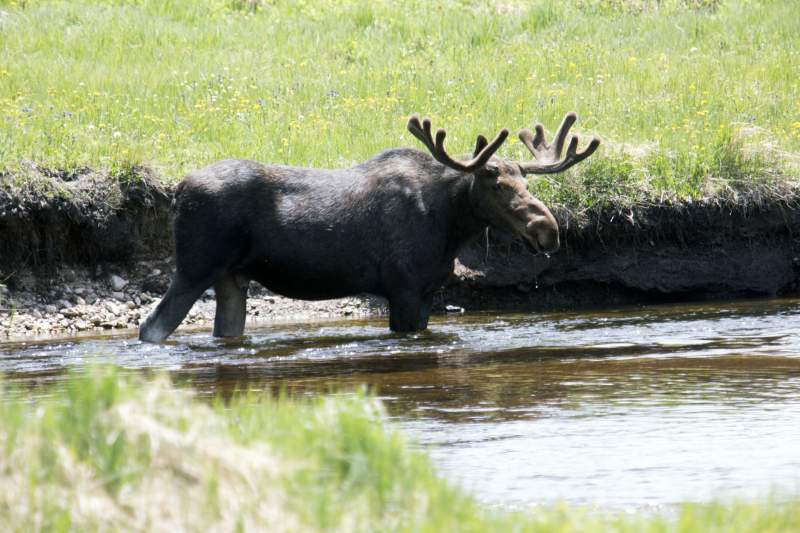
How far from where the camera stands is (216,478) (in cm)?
346

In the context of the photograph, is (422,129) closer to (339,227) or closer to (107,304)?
(339,227)

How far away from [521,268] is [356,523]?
28.6ft

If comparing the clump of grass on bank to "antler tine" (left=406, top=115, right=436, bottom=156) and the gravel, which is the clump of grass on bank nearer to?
"antler tine" (left=406, top=115, right=436, bottom=156)

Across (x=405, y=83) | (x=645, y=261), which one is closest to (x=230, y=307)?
(x=645, y=261)

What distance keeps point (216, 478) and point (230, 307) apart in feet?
22.5

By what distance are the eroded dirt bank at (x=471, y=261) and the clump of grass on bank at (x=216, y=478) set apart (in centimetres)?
757

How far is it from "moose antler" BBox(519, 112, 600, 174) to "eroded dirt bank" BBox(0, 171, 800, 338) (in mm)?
1098

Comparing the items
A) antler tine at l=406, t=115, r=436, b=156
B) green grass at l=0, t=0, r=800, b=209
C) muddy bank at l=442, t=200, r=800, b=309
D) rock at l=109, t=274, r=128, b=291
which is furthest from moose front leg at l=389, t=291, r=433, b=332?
rock at l=109, t=274, r=128, b=291

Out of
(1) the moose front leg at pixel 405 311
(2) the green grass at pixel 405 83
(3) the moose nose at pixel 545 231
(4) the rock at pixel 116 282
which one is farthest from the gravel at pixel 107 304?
(3) the moose nose at pixel 545 231

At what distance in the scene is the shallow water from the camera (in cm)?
521

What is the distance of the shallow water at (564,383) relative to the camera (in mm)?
5207

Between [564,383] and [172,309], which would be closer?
[564,383]

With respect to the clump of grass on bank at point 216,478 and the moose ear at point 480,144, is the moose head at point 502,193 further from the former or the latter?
the clump of grass on bank at point 216,478

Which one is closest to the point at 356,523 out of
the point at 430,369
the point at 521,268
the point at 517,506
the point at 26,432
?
the point at 26,432
